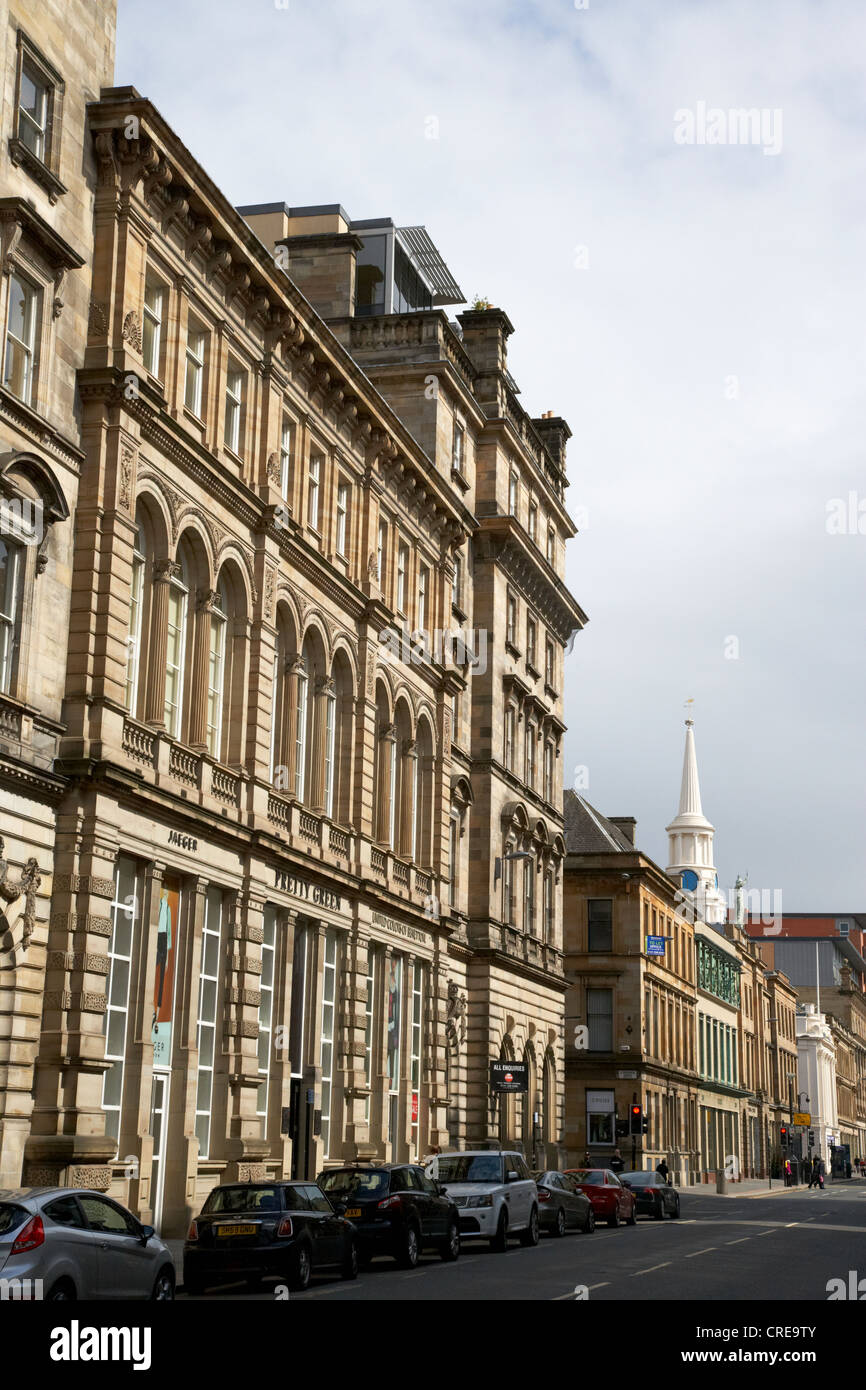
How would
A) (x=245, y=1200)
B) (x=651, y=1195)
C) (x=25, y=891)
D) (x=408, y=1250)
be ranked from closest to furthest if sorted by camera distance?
(x=245, y=1200)
(x=25, y=891)
(x=408, y=1250)
(x=651, y=1195)

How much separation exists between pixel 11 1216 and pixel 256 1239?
737 cm

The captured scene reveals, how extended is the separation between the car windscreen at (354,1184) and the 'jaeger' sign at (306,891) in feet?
27.4

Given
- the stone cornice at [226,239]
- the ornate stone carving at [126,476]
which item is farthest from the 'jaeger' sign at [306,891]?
Answer: the stone cornice at [226,239]

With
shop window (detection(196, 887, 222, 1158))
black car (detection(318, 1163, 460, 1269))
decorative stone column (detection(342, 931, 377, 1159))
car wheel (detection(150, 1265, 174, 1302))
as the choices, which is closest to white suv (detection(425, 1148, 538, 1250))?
black car (detection(318, 1163, 460, 1269))

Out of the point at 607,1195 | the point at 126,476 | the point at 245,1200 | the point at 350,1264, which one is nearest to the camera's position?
the point at 245,1200

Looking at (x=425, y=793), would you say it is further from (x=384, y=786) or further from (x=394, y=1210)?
(x=394, y=1210)

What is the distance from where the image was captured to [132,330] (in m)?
28.2

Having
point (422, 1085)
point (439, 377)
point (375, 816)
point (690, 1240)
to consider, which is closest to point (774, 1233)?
point (690, 1240)

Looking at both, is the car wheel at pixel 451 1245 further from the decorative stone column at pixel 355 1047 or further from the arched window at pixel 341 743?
the arched window at pixel 341 743

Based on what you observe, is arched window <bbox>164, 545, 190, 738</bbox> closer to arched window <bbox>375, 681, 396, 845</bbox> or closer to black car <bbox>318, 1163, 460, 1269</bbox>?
Answer: black car <bbox>318, 1163, 460, 1269</bbox>

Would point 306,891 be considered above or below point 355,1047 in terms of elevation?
above

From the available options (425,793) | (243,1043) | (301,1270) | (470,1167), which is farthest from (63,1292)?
(425,793)

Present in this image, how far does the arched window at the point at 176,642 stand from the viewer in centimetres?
3047
